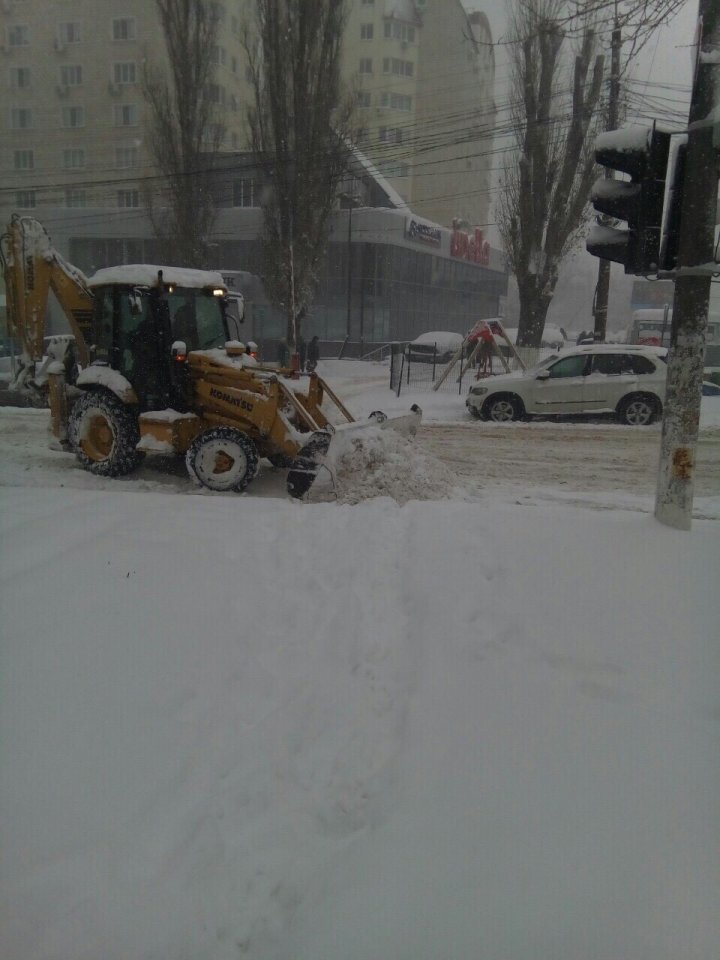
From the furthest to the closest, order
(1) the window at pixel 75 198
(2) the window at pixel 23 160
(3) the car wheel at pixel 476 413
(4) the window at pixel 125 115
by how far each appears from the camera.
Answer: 1. (4) the window at pixel 125 115
2. (1) the window at pixel 75 198
3. (2) the window at pixel 23 160
4. (3) the car wheel at pixel 476 413

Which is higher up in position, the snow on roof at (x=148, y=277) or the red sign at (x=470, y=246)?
the red sign at (x=470, y=246)

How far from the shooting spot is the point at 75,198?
126ft

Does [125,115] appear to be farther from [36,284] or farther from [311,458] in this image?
[311,458]

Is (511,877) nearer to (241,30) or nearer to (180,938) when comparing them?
(180,938)

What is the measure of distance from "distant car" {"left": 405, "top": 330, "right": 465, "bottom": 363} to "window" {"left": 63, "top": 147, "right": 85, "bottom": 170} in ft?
70.4

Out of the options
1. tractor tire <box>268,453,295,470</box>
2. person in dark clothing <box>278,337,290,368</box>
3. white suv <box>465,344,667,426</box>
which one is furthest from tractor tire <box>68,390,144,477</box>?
person in dark clothing <box>278,337,290,368</box>

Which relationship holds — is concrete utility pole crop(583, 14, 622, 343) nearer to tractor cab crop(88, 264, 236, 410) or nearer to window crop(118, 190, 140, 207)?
tractor cab crop(88, 264, 236, 410)

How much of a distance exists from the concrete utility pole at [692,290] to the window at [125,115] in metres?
40.4

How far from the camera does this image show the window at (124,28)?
36281 millimetres

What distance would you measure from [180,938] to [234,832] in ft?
1.41

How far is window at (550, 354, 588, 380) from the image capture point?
14.1 metres

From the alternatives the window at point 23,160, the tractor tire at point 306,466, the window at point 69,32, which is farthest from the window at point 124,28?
the tractor tire at point 306,466

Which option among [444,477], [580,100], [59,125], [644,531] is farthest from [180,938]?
[59,125]

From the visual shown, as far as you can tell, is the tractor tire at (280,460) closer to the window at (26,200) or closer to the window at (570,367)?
the window at (570,367)
